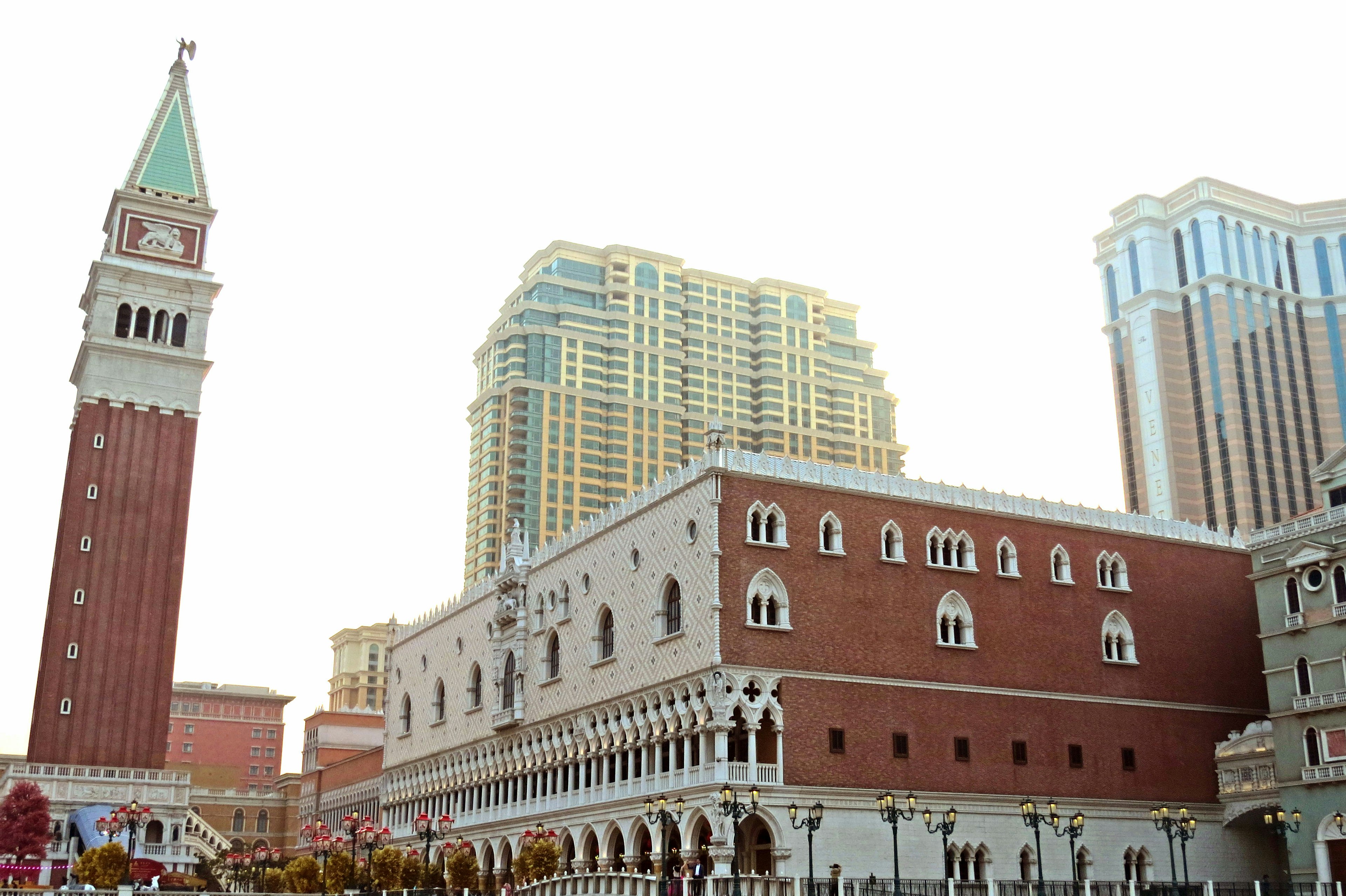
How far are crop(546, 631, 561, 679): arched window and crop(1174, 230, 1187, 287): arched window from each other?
304 feet

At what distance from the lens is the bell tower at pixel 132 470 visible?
241 ft

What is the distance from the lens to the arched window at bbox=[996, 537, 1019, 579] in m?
55.5

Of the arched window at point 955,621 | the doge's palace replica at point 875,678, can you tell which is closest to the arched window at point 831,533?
the doge's palace replica at point 875,678

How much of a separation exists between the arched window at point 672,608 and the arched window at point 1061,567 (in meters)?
16.3

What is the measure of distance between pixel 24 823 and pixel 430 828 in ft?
78.5

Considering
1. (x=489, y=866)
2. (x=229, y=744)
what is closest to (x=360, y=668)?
(x=229, y=744)

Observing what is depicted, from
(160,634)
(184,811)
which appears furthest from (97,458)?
(184,811)

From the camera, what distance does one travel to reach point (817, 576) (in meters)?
51.5

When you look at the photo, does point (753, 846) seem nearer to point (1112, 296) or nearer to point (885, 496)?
point (885, 496)

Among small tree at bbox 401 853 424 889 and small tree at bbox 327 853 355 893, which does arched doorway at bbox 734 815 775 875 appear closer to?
small tree at bbox 401 853 424 889

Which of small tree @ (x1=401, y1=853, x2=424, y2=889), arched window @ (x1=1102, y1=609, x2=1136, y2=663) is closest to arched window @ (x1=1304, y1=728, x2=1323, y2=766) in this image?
arched window @ (x1=1102, y1=609, x2=1136, y2=663)

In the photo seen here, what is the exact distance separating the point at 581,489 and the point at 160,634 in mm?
61298

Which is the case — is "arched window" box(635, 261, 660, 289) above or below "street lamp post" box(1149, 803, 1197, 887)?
above

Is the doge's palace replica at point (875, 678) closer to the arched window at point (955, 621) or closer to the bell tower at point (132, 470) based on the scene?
the arched window at point (955, 621)
